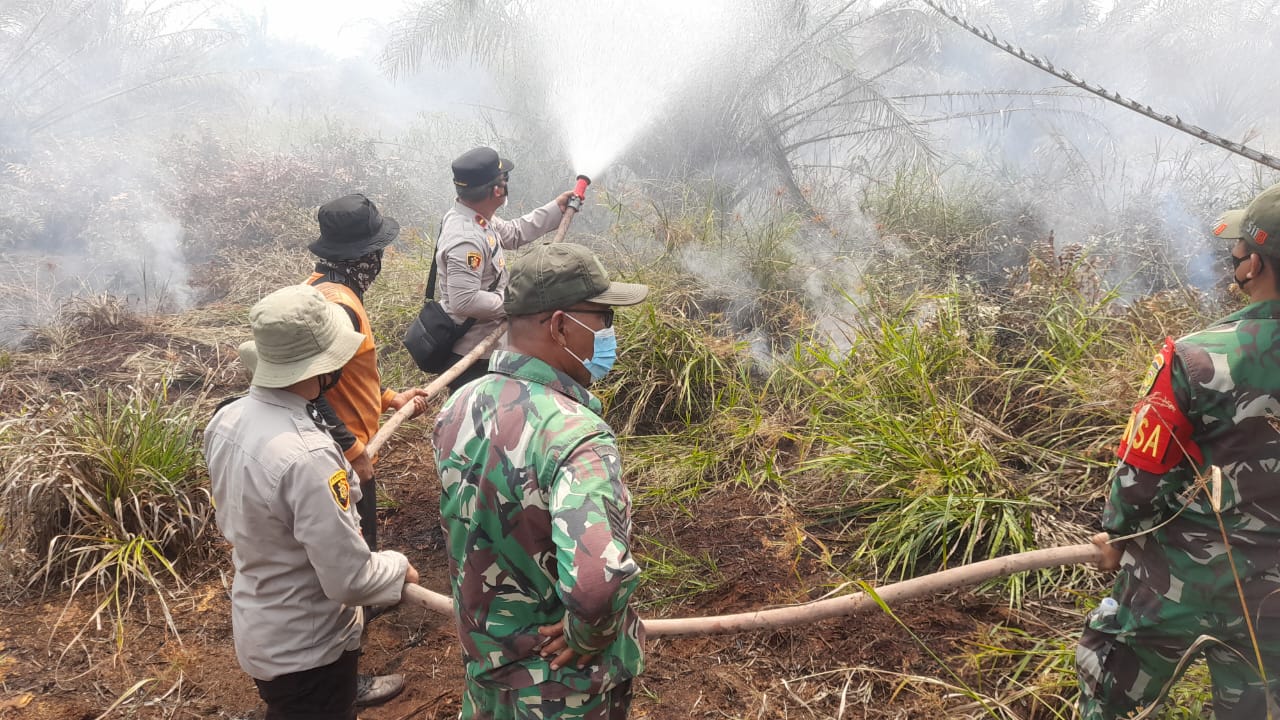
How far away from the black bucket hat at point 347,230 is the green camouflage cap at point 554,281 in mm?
1665

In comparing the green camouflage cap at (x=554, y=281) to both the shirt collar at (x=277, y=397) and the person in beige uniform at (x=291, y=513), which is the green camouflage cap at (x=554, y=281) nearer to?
the person in beige uniform at (x=291, y=513)

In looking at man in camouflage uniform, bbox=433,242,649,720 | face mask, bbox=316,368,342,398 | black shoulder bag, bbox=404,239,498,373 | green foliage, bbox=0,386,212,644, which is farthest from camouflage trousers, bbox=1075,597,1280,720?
green foliage, bbox=0,386,212,644

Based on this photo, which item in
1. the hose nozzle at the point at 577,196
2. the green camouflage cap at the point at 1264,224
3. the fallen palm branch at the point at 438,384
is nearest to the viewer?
the green camouflage cap at the point at 1264,224

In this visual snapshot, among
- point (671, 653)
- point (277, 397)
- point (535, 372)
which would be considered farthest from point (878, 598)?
point (277, 397)

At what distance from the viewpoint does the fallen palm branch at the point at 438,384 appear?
124 inches

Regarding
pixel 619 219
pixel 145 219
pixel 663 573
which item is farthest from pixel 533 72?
pixel 663 573

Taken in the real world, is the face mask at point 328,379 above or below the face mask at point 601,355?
below

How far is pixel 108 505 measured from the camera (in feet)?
12.2

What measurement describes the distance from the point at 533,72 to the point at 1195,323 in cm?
857

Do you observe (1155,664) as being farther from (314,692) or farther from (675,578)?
(314,692)

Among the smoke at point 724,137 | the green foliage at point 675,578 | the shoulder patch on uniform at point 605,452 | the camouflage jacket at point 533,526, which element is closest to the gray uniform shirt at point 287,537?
the camouflage jacket at point 533,526

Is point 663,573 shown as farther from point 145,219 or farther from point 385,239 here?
point 145,219

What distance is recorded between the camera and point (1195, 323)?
13.3 ft

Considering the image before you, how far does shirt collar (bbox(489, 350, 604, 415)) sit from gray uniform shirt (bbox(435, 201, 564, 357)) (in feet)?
6.92
